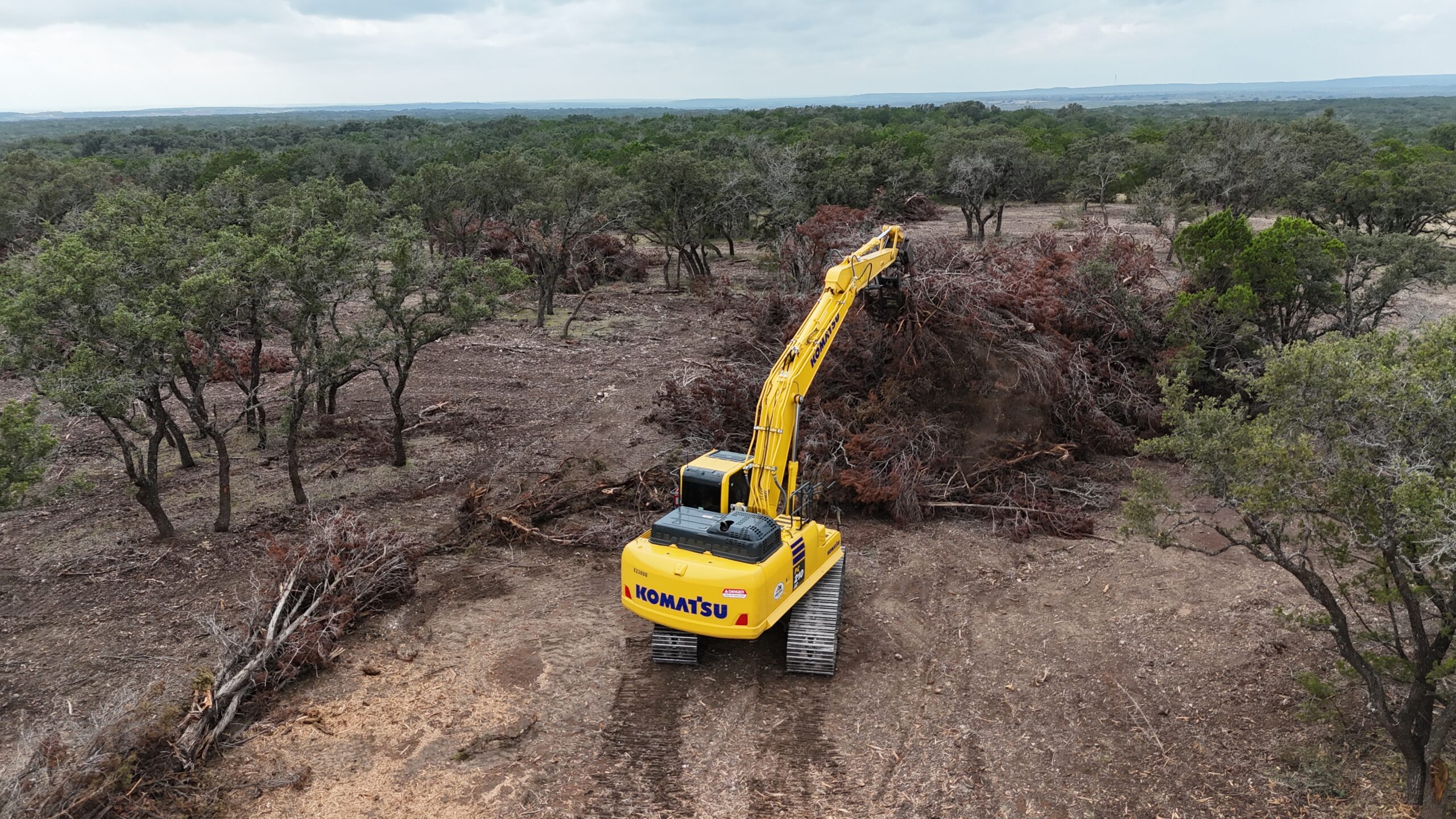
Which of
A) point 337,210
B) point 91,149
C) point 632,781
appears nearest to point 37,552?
point 337,210

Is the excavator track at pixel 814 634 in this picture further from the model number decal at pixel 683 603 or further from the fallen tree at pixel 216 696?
the fallen tree at pixel 216 696

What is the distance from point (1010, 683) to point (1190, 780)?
1.93 m

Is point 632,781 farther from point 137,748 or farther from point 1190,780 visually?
point 1190,780

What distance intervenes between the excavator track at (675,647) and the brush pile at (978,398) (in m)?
4.48

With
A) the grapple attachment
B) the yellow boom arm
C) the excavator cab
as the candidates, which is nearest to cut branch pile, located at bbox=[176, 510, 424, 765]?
the excavator cab

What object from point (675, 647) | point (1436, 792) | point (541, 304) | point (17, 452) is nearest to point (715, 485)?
point (675, 647)

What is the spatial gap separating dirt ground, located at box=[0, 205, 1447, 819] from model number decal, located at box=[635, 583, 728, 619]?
107 centimetres

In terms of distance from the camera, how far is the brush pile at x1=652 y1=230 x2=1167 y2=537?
1356 cm

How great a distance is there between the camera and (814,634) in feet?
30.9

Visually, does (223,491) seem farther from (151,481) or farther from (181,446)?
(181,446)

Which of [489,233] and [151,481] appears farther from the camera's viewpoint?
[489,233]

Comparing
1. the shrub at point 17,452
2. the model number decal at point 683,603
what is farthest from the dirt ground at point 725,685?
the model number decal at point 683,603

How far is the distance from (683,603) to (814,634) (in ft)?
5.41

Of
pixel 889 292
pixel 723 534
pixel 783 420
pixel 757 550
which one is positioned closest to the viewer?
pixel 757 550
